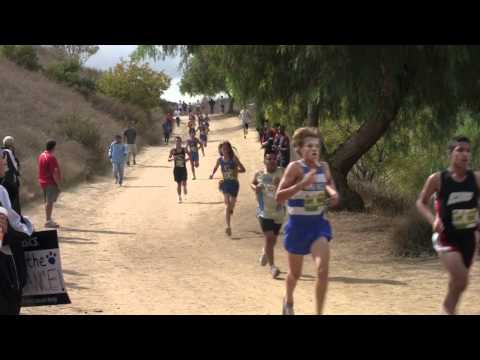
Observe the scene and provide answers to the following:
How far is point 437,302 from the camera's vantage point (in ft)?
29.5

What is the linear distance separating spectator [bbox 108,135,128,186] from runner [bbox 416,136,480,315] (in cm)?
1776

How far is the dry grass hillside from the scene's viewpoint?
2525cm

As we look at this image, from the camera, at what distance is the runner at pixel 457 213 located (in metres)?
6.65

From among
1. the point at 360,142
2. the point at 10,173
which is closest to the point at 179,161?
the point at 360,142

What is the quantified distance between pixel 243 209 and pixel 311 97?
624cm

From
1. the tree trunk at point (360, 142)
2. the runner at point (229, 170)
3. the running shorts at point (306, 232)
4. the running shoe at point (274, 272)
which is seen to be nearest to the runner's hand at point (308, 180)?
the running shorts at point (306, 232)

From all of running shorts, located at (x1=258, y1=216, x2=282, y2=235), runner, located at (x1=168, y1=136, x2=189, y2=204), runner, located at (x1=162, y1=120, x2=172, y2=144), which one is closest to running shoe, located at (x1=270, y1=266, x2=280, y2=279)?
running shorts, located at (x1=258, y1=216, x2=282, y2=235)

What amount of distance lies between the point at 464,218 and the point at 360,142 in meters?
10.2

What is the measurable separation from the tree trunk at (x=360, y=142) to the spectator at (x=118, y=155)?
8.37 m

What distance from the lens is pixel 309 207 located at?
22.6 feet

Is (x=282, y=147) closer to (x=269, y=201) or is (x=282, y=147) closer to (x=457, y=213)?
(x=269, y=201)

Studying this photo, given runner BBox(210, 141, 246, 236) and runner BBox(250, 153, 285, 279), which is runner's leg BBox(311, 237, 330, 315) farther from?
runner BBox(210, 141, 246, 236)

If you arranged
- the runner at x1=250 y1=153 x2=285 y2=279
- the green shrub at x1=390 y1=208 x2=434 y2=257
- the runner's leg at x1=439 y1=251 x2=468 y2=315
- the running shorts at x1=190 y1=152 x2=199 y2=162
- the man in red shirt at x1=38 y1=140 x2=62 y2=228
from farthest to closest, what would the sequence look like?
the running shorts at x1=190 y1=152 x2=199 y2=162 → the man in red shirt at x1=38 y1=140 x2=62 y2=228 → the green shrub at x1=390 y1=208 x2=434 y2=257 → the runner at x1=250 y1=153 x2=285 y2=279 → the runner's leg at x1=439 y1=251 x2=468 y2=315

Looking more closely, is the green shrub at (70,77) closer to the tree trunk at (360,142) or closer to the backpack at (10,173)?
the tree trunk at (360,142)
